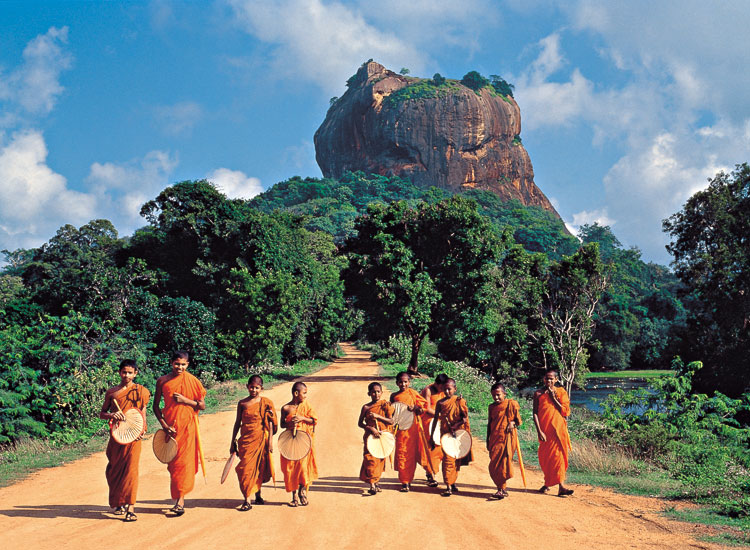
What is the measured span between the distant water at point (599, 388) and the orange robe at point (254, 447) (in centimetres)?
2650

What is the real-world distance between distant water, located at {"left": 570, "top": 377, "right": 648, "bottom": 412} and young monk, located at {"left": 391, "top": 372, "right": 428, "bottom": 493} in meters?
24.4

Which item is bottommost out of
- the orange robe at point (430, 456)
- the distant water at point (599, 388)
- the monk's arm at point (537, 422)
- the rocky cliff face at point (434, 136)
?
the distant water at point (599, 388)

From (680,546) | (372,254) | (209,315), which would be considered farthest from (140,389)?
(372,254)

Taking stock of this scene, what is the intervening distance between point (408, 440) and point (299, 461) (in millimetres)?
1710

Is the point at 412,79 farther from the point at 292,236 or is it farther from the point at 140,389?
the point at 140,389

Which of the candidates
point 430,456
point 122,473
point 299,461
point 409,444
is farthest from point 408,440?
point 122,473

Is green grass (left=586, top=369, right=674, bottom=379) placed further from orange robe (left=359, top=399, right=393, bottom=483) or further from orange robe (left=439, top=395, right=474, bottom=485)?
orange robe (left=359, top=399, right=393, bottom=483)

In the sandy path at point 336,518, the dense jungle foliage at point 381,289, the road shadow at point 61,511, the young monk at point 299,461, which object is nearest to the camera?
the sandy path at point 336,518

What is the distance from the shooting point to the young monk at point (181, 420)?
7.17 m

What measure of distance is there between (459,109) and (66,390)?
404 ft

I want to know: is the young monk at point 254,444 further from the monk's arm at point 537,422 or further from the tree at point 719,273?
the tree at point 719,273

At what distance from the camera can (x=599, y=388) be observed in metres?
41.4

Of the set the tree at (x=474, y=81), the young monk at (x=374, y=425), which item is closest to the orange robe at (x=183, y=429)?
the young monk at (x=374, y=425)

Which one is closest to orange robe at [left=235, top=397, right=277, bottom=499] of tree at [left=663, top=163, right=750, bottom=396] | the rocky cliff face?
tree at [left=663, top=163, right=750, bottom=396]
